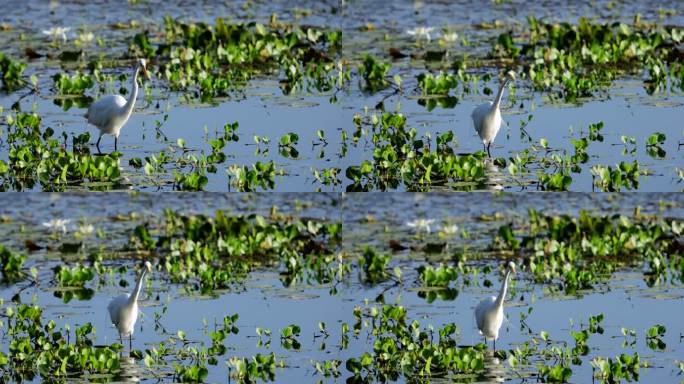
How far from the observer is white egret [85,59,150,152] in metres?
10.2

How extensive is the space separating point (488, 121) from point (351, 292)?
1.25m

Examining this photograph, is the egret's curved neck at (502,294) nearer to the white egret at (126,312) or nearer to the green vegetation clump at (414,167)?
the green vegetation clump at (414,167)

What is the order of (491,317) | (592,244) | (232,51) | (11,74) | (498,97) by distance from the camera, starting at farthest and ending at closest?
(232,51), (11,74), (592,244), (498,97), (491,317)

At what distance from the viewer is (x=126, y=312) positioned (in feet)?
32.5

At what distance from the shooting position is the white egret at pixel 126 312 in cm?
990

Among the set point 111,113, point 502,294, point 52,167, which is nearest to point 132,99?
point 111,113

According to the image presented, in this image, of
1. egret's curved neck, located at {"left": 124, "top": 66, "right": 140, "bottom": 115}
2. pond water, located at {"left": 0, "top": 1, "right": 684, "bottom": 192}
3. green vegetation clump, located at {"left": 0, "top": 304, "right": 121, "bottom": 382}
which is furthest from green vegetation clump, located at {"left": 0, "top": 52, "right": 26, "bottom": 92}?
green vegetation clump, located at {"left": 0, "top": 304, "right": 121, "bottom": 382}

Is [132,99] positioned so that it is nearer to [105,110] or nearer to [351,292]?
[105,110]

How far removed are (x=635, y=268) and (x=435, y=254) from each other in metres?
1.16

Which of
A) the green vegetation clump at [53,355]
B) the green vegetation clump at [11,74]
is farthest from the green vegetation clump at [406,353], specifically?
the green vegetation clump at [11,74]

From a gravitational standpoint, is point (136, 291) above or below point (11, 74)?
below

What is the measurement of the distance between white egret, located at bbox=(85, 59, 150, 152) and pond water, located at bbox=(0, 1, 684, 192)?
7 centimetres

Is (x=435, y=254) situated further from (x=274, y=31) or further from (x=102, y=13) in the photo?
(x=102, y=13)

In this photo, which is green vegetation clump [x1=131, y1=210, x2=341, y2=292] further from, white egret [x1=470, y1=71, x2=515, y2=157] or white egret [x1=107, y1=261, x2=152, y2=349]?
white egret [x1=470, y1=71, x2=515, y2=157]
